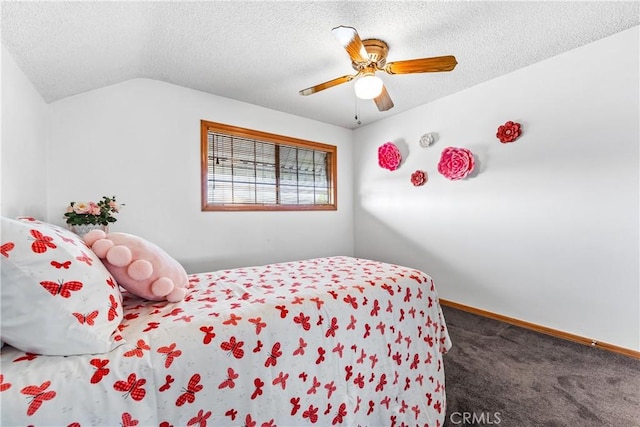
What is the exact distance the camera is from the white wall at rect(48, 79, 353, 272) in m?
2.26

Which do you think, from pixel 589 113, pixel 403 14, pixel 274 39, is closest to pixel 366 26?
pixel 403 14

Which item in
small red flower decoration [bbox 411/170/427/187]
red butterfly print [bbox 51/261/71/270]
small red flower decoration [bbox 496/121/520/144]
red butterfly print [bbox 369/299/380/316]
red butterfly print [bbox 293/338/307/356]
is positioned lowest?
red butterfly print [bbox 293/338/307/356]

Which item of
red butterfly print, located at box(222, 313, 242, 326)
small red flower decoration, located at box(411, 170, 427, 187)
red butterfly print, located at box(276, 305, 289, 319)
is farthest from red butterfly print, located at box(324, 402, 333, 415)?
small red flower decoration, located at box(411, 170, 427, 187)

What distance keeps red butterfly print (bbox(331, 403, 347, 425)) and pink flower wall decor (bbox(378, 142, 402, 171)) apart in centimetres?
289

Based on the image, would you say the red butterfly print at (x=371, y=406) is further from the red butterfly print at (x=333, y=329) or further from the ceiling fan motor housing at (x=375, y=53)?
the ceiling fan motor housing at (x=375, y=53)

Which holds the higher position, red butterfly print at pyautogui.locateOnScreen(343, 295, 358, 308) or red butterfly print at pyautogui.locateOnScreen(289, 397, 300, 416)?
red butterfly print at pyautogui.locateOnScreen(343, 295, 358, 308)

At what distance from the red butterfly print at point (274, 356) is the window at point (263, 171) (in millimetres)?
2144

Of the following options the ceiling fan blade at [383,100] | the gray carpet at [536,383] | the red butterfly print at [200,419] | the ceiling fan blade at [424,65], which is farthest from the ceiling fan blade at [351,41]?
the gray carpet at [536,383]

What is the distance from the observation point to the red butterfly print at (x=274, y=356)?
108 centimetres

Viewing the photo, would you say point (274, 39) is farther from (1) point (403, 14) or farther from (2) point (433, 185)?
(2) point (433, 185)

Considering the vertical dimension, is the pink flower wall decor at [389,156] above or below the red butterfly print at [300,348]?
above

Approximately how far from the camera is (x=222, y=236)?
301cm

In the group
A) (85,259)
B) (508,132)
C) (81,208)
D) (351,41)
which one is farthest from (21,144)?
(508,132)

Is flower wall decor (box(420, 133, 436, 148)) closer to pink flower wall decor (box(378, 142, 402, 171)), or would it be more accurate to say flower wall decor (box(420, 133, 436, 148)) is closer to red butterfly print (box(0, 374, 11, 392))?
pink flower wall decor (box(378, 142, 402, 171))
